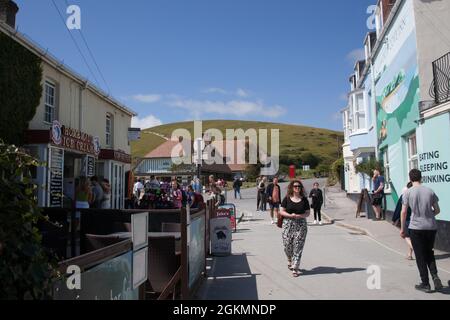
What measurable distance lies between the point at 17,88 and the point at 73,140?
2786 millimetres

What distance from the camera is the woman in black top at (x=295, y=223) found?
8023 mm

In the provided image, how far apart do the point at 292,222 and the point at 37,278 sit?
6.49 metres

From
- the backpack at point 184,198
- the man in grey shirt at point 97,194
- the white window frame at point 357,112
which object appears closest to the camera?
the man in grey shirt at point 97,194

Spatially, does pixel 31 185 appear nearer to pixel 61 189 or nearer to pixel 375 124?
pixel 61 189

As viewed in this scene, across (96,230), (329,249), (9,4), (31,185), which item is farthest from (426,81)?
(9,4)

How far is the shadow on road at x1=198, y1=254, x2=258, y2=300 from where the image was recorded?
657 centimetres

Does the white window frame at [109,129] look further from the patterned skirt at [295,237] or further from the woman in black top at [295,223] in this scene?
the patterned skirt at [295,237]

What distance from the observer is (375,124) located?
1948 centimetres

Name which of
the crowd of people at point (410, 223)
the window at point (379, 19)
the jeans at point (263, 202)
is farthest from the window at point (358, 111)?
the crowd of people at point (410, 223)

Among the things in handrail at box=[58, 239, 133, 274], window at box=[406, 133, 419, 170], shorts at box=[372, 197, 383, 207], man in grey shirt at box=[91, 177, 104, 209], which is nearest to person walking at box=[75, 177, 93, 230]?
man in grey shirt at box=[91, 177, 104, 209]

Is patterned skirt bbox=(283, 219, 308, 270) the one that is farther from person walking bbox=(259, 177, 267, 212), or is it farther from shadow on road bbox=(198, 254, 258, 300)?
person walking bbox=(259, 177, 267, 212)

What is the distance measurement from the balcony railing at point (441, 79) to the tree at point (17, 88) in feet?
38.4

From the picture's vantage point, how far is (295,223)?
814cm

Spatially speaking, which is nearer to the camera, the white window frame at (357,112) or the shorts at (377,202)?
the shorts at (377,202)
